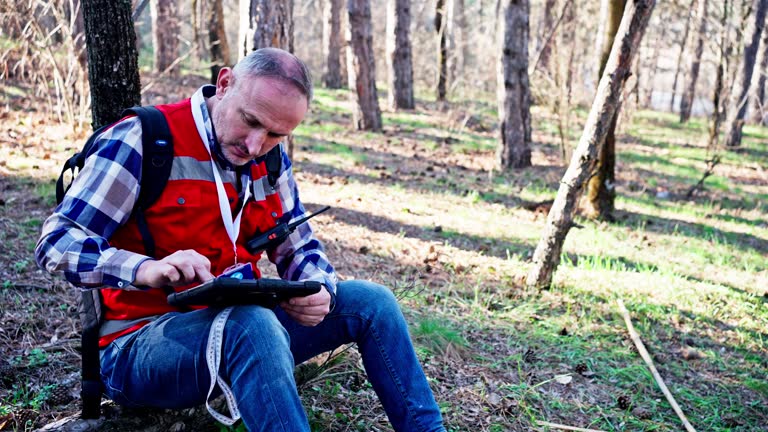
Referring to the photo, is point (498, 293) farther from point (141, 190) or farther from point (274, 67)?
point (141, 190)

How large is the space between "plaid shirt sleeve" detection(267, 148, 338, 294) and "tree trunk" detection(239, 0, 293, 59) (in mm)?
3515

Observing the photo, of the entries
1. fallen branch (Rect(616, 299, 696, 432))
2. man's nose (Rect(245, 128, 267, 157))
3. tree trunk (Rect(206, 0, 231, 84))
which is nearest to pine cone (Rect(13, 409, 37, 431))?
man's nose (Rect(245, 128, 267, 157))

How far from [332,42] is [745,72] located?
30.3 feet

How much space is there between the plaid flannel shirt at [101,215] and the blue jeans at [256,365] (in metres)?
0.24

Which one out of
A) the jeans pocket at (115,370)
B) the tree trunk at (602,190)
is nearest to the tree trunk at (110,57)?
the jeans pocket at (115,370)

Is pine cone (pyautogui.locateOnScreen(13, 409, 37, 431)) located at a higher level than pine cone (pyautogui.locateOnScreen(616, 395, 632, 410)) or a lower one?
higher

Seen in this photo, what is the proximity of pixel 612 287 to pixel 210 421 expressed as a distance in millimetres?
3419

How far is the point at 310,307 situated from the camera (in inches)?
88.6

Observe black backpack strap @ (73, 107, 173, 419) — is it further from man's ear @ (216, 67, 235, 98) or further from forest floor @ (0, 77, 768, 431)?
forest floor @ (0, 77, 768, 431)

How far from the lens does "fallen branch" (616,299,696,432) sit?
3.20m

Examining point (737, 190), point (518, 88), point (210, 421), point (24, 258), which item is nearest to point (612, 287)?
point (210, 421)

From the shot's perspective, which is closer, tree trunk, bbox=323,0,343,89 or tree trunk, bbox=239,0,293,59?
tree trunk, bbox=239,0,293,59

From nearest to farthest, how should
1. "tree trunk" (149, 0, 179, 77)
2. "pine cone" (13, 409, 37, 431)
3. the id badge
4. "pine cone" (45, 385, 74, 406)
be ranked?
the id badge, "pine cone" (13, 409, 37, 431), "pine cone" (45, 385, 74, 406), "tree trunk" (149, 0, 179, 77)

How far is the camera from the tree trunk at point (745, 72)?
43.7 feet
